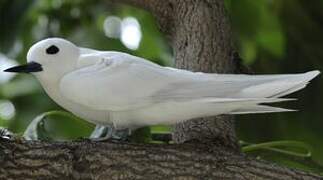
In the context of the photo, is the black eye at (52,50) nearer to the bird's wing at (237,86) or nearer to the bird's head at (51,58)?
the bird's head at (51,58)

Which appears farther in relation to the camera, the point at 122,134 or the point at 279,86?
the point at 122,134

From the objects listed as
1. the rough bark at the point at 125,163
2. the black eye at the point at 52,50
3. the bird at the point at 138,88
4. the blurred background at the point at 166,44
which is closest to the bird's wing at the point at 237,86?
the bird at the point at 138,88

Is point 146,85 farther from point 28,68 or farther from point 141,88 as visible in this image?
point 28,68

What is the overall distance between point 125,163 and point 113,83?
0.17 m

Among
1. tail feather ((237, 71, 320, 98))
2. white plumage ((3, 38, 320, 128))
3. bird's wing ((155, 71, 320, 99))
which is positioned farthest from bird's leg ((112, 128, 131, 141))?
tail feather ((237, 71, 320, 98))

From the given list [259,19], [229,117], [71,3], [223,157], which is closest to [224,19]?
Result: [229,117]

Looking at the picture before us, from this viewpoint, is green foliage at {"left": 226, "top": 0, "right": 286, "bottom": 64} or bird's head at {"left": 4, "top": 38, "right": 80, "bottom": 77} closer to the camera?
bird's head at {"left": 4, "top": 38, "right": 80, "bottom": 77}

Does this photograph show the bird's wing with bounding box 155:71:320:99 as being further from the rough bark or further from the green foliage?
the green foliage

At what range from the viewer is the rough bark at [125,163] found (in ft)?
5.32

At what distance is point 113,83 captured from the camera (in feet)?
5.59

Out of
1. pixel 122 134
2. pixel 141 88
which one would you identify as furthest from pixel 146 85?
pixel 122 134

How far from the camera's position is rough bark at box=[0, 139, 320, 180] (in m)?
1.62

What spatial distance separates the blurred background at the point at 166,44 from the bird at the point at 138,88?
1310 millimetres

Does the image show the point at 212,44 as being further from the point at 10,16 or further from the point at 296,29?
the point at 296,29
